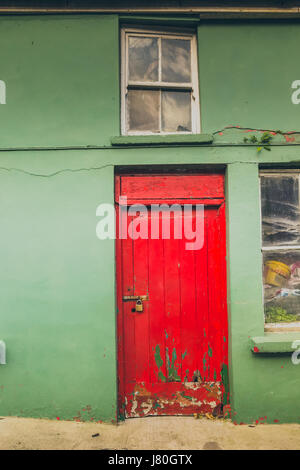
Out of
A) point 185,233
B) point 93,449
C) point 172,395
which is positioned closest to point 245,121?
point 185,233

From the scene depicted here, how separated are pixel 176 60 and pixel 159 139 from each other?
43.5 inches

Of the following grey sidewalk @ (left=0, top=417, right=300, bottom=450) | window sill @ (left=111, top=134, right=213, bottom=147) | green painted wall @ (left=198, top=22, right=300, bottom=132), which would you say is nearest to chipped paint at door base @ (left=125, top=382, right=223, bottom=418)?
grey sidewalk @ (left=0, top=417, right=300, bottom=450)

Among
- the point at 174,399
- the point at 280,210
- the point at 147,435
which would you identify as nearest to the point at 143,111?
the point at 280,210

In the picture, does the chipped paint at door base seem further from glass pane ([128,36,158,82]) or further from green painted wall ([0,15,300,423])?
glass pane ([128,36,158,82])

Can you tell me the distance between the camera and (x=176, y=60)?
378 centimetres

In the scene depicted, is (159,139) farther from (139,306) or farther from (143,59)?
(139,306)

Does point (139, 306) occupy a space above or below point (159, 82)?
below

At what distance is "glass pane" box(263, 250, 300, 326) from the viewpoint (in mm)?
3609

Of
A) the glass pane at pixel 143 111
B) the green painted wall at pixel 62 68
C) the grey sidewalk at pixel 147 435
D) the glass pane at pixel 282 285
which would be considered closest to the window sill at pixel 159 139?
the green painted wall at pixel 62 68

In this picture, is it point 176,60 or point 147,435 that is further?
→ point 176,60
